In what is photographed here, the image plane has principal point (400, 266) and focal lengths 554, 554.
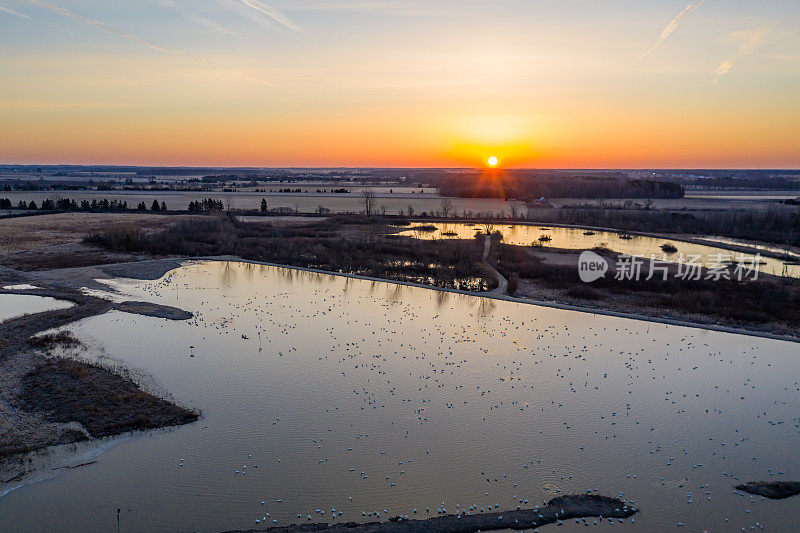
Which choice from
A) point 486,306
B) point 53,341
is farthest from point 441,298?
point 53,341

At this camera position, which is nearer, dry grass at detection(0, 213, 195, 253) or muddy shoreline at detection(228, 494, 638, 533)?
muddy shoreline at detection(228, 494, 638, 533)

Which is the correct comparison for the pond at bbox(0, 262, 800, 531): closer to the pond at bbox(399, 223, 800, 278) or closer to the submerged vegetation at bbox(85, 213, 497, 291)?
the submerged vegetation at bbox(85, 213, 497, 291)

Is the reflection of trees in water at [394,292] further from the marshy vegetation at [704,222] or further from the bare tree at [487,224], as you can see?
the marshy vegetation at [704,222]

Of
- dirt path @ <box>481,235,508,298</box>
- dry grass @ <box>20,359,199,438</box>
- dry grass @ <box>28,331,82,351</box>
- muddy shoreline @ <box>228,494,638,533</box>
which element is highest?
dirt path @ <box>481,235,508,298</box>

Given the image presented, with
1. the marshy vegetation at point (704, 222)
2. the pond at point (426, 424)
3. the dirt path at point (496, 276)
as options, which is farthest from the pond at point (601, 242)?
the pond at point (426, 424)

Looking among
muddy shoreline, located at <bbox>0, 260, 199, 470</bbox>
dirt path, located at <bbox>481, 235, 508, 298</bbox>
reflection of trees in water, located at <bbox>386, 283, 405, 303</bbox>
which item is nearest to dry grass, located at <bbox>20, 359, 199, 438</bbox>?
muddy shoreline, located at <bbox>0, 260, 199, 470</bbox>

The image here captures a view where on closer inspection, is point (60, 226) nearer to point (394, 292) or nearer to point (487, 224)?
point (394, 292)
